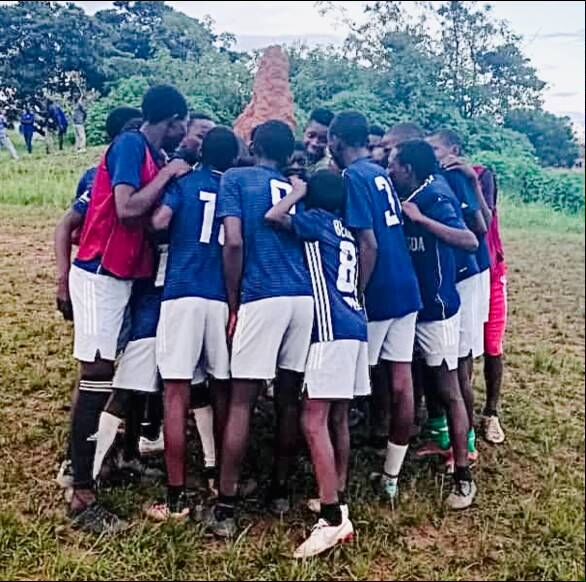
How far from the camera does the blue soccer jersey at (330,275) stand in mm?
2891

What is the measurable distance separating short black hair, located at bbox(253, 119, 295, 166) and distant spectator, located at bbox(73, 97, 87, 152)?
945mm

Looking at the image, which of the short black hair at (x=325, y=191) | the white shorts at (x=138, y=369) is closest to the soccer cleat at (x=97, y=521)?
the white shorts at (x=138, y=369)

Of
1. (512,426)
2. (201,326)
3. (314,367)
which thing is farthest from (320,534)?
(512,426)

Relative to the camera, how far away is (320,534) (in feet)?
9.25

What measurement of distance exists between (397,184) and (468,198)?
0.32 m

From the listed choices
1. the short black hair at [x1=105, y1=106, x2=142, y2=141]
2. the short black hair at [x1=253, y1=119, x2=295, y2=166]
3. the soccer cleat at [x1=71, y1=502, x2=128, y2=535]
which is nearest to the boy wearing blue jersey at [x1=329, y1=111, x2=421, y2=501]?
the short black hair at [x1=253, y1=119, x2=295, y2=166]

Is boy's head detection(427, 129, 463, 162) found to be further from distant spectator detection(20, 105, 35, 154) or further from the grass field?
distant spectator detection(20, 105, 35, 154)

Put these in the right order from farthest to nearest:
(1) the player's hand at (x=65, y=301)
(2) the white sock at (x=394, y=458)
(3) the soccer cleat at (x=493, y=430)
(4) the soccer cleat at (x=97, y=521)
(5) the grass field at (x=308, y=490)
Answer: (3) the soccer cleat at (x=493, y=430)
(2) the white sock at (x=394, y=458)
(1) the player's hand at (x=65, y=301)
(4) the soccer cleat at (x=97, y=521)
(5) the grass field at (x=308, y=490)

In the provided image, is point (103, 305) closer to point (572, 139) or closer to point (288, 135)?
point (288, 135)

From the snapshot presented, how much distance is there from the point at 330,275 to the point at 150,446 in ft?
3.70

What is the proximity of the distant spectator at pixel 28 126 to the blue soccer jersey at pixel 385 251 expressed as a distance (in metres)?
1.37

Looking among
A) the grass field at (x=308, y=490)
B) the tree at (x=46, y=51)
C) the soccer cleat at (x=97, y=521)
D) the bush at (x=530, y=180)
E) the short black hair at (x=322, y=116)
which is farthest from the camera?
the bush at (x=530, y=180)

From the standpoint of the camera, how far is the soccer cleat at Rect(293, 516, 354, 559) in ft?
9.15

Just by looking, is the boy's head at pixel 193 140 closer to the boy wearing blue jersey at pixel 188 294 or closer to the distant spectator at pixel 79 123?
the boy wearing blue jersey at pixel 188 294
